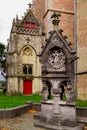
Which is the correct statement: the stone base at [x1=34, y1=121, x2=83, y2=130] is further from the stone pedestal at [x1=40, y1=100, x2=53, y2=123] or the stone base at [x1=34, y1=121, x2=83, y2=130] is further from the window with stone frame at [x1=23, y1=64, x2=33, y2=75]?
the window with stone frame at [x1=23, y1=64, x2=33, y2=75]

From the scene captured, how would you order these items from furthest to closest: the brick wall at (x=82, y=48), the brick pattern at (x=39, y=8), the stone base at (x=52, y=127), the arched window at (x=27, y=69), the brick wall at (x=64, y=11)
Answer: the brick pattern at (x=39, y=8) < the arched window at (x=27, y=69) < the brick wall at (x=64, y=11) < the brick wall at (x=82, y=48) < the stone base at (x=52, y=127)

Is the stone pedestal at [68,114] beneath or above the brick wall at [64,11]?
beneath

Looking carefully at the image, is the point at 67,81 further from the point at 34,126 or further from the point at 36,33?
the point at 36,33

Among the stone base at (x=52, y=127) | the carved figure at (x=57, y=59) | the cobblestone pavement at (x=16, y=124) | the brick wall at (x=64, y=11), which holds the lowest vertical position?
the cobblestone pavement at (x=16, y=124)

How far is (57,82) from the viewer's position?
9.19 meters

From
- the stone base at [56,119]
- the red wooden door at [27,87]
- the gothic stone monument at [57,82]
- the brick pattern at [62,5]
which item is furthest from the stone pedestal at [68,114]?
the red wooden door at [27,87]

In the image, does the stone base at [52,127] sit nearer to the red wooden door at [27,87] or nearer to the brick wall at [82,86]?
the brick wall at [82,86]

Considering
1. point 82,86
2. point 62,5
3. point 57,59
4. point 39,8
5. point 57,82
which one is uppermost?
point 39,8

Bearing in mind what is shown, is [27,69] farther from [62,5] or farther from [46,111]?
[46,111]

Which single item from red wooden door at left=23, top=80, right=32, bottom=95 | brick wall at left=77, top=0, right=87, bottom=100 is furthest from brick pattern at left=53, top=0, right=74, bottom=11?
red wooden door at left=23, top=80, right=32, bottom=95

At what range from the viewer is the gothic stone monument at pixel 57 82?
8836 mm

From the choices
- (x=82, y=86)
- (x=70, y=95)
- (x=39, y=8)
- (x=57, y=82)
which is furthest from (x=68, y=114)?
(x=39, y=8)

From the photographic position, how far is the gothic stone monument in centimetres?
884

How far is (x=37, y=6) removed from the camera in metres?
38.2
